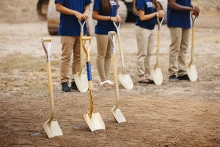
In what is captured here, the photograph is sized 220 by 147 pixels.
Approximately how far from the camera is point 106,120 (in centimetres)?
660

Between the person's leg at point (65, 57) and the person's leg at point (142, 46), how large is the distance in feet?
4.88

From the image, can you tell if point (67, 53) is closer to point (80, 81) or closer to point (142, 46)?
point (80, 81)

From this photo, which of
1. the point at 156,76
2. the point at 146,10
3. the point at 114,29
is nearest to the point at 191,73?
the point at 156,76

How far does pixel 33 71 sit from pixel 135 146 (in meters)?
5.45

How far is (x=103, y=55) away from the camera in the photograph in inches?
345

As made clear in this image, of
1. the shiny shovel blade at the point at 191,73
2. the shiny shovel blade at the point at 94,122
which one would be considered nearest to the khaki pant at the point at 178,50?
the shiny shovel blade at the point at 191,73

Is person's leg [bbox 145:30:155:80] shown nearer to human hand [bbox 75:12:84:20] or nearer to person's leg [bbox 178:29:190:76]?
person's leg [bbox 178:29:190:76]

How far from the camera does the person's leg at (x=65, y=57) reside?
26.8 ft

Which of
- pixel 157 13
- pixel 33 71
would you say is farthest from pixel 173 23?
pixel 33 71

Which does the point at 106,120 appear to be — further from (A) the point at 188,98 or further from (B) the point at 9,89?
(B) the point at 9,89

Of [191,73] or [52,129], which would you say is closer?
[52,129]

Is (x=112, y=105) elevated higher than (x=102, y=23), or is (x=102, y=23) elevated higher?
(x=102, y=23)

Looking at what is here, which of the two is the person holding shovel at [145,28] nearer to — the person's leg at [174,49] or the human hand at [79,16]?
the person's leg at [174,49]

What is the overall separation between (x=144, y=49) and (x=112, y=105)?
6.65ft
